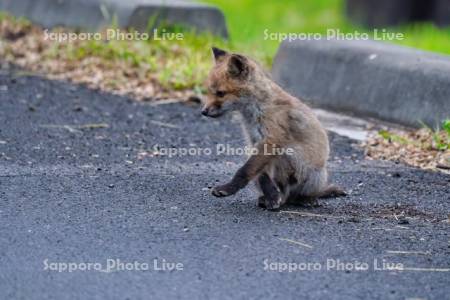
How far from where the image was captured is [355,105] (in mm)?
9789

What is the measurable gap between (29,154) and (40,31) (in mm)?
4962

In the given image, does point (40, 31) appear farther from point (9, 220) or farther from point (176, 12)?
point (9, 220)

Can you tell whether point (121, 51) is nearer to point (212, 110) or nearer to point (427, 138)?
point (427, 138)

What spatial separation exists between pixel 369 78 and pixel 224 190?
339 centimetres

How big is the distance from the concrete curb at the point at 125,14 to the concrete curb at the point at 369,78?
Answer: 2.00 meters

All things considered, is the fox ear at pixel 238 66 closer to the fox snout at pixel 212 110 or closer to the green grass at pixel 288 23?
the fox snout at pixel 212 110

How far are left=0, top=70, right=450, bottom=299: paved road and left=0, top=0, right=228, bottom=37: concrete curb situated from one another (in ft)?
9.67

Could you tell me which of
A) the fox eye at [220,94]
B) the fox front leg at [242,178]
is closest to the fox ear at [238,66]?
the fox eye at [220,94]

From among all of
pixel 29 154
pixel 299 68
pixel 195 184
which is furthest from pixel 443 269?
pixel 299 68

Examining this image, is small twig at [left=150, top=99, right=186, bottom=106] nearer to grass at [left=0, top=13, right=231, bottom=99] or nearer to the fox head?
grass at [left=0, top=13, right=231, bottom=99]

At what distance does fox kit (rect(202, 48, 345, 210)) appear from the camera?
6934 millimetres

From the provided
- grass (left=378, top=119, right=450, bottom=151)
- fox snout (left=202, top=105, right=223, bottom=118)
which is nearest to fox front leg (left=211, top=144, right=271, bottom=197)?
fox snout (left=202, top=105, right=223, bottom=118)

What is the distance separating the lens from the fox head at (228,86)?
→ 23.0 feet

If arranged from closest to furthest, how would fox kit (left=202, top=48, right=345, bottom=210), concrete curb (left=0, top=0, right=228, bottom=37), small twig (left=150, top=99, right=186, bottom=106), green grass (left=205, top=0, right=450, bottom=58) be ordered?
fox kit (left=202, top=48, right=345, bottom=210)
small twig (left=150, top=99, right=186, bottom=106)
concrete curb (left=0, top=0, right=228, bottom=37)
green grass (left=205, top=0, right=450, bottom=58)
